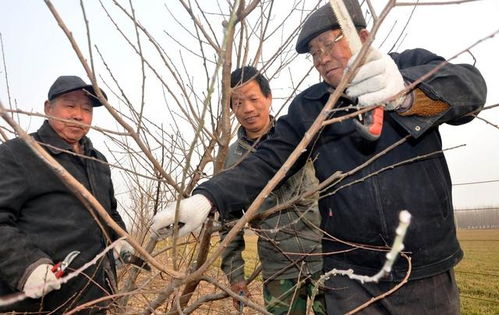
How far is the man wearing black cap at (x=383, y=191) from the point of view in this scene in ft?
4.72

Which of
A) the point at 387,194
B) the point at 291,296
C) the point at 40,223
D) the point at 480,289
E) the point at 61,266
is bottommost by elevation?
the point at 480,289

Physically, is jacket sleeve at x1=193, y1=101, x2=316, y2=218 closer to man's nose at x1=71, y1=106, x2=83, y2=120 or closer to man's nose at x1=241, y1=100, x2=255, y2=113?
man's nose at x1=241, y1=100, x2=255, y2=113

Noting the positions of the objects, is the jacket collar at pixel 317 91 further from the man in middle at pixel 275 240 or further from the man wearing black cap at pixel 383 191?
the man in middle at pixel 275 240

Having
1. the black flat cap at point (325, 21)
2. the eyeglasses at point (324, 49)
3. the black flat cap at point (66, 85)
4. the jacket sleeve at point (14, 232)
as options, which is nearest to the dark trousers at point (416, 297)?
the eyeglasses at point (324, 49)

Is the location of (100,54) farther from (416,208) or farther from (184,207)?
(416,208)

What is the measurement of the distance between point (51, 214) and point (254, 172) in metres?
1.20

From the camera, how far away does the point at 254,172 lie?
1.77 meters

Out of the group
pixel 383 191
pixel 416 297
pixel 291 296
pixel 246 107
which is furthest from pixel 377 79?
pixel 291 296

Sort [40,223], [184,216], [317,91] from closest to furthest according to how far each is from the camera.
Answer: [184,216]
[317,91]
[40,223]

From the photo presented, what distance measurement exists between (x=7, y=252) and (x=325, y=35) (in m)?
1.76

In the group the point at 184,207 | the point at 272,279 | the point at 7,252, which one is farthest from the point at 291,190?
the point at 7,252

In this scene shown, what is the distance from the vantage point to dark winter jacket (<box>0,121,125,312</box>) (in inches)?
75.8

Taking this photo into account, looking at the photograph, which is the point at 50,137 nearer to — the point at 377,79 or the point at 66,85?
the point at 66,85

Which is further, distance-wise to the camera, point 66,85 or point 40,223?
point 66,85
